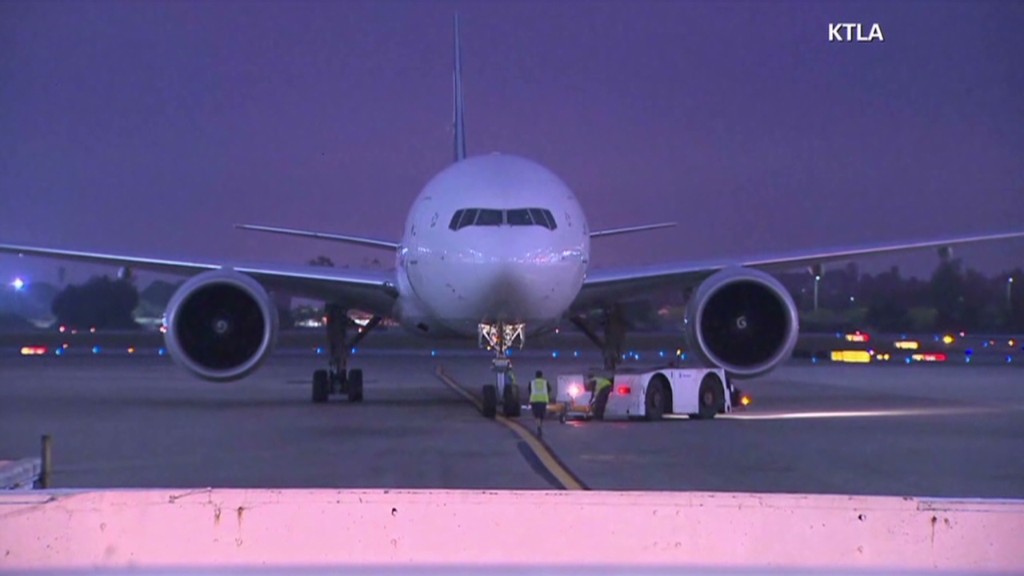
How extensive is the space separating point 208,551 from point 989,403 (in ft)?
51.8

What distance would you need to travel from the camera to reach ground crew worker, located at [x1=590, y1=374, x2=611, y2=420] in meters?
17.0

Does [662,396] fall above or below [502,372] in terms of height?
below

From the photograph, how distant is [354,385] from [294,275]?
7.18 feet

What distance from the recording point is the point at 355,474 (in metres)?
10.9

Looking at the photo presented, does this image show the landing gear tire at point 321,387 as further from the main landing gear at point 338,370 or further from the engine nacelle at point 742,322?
the engine nacelle at point 742,322

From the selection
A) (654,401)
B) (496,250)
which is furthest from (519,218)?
(654,401)

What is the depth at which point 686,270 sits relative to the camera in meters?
18.9

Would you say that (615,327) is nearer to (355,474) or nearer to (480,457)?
(480,457)

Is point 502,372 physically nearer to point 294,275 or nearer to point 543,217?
point 543,217

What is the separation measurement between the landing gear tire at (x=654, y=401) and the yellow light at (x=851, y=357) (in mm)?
21715

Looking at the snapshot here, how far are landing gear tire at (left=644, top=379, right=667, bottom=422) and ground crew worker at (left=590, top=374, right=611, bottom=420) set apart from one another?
1.86 feet

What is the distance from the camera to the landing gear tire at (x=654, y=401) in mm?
16656

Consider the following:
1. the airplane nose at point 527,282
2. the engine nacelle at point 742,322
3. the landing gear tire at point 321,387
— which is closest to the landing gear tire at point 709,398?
the engine nacelle at point 742,322

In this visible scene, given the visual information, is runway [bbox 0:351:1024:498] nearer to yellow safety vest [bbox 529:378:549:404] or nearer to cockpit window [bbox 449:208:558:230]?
yellow safety vest [bbox 529:378:549:404]
